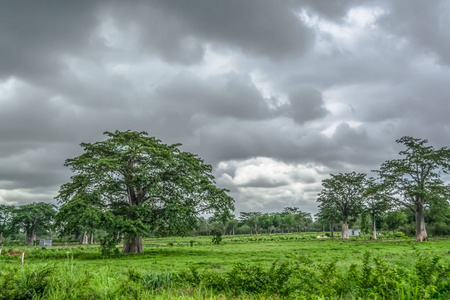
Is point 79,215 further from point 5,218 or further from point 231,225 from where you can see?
point 231,225

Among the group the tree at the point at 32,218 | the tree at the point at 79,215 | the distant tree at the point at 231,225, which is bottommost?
the distant tree at the point at 231,225

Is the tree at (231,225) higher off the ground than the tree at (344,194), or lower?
lower

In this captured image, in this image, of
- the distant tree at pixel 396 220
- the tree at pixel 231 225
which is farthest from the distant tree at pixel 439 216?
the tree at pixel 231 225

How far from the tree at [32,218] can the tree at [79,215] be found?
2240 inches

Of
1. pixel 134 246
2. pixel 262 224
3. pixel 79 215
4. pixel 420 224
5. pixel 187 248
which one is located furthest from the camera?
pixel 262 224

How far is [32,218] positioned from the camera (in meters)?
73.5

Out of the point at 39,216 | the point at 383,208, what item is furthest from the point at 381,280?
the point at 39,216

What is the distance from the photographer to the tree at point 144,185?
25.5 metres

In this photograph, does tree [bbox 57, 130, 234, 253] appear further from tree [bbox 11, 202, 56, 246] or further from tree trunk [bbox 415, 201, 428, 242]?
Result: tree [bbox 11, 202, 56, 246]

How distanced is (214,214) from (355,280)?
68.6 feet

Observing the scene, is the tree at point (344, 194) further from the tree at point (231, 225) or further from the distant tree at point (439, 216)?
the tree at point (231, 225)

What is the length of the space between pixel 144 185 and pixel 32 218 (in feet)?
198

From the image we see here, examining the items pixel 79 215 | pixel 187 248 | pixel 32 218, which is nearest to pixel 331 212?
pixel 187 248

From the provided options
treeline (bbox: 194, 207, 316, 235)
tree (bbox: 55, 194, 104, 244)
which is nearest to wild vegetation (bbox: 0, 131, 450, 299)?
tree (bbox: 55, 194, 104, 244)
